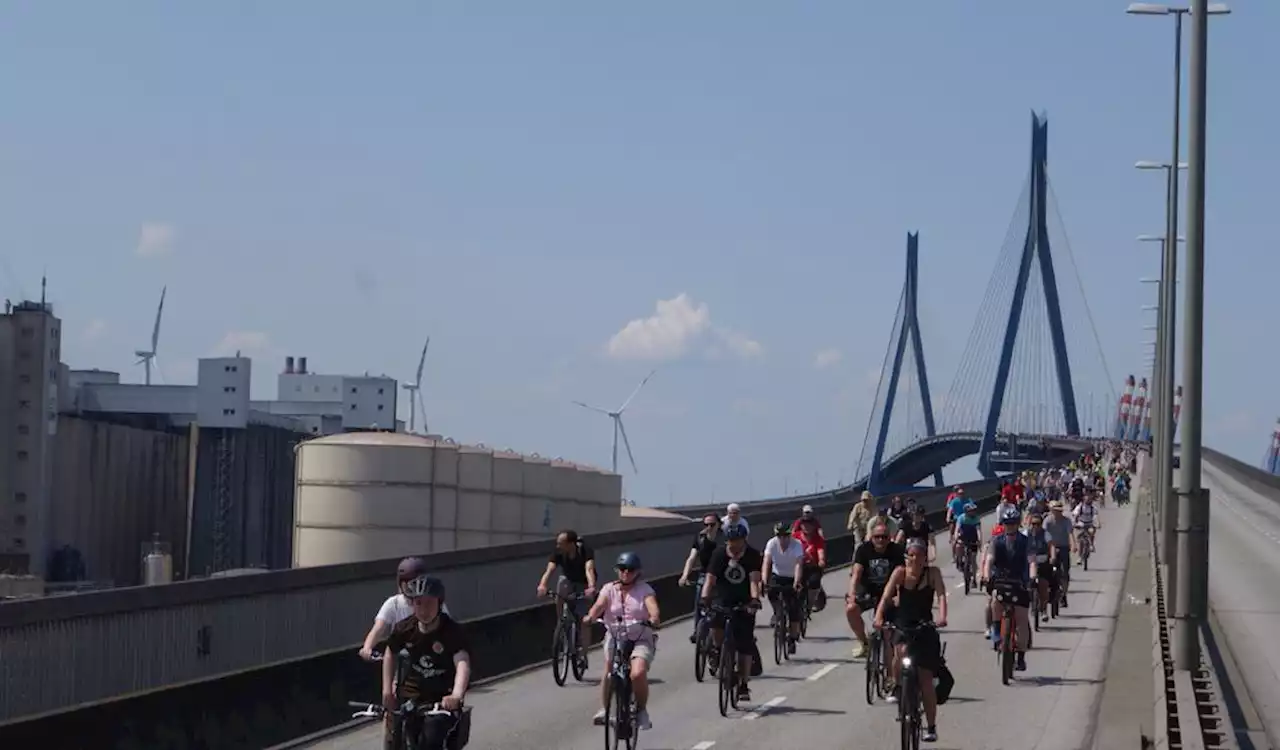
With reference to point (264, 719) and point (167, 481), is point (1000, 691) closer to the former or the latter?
point (264, 719)

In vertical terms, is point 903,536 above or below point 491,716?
above

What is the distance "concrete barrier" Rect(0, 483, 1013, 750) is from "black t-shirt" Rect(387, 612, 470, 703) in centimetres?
289

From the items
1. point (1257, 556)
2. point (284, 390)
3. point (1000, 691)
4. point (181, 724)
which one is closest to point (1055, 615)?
point (1000, 691)

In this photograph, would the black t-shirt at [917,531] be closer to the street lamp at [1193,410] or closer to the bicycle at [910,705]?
the street lamp at [1193,410]

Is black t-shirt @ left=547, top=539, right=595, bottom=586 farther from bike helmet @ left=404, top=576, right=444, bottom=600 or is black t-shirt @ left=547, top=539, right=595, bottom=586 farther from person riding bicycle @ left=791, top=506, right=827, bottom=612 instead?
bike helmet @ left=404, top=576, right=444, bottom=600

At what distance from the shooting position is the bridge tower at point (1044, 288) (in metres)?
112

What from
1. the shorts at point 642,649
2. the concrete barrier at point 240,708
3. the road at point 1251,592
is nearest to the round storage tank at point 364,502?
the road at point 1251,592

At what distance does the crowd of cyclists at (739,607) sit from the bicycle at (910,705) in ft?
0.31

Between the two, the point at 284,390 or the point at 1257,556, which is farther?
the point at 284,390

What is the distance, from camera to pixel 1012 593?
2150 cm

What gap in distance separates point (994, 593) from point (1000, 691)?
→ 1591 millimetres

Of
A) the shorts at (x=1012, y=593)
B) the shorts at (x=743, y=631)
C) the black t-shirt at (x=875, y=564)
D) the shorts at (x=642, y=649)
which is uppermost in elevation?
the black t-shirt at (x=875, y=564)

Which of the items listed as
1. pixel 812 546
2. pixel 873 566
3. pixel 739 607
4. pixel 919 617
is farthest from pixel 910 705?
pixel 812 546

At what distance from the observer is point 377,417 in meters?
99.6
